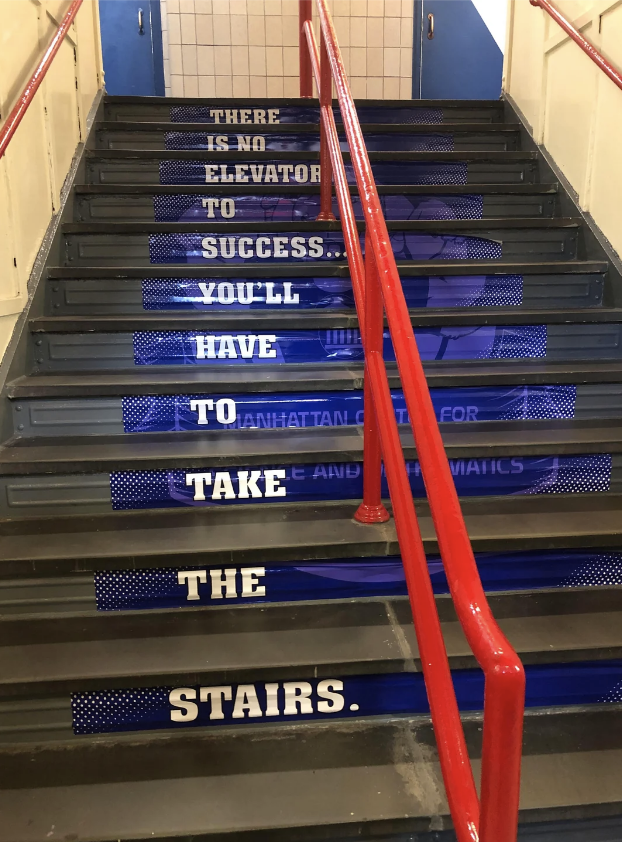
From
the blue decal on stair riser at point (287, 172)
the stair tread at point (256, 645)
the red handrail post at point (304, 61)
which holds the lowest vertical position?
the stair tread at point (256, 645)

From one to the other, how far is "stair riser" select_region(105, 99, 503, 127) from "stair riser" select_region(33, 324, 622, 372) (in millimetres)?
1656

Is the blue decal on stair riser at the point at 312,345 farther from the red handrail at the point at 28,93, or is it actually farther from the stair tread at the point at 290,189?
the stair tread at the point at 290,189

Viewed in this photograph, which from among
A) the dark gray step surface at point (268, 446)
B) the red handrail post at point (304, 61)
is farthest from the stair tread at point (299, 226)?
the red handrail post at point (304, 61)

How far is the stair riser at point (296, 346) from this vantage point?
7.12 feet

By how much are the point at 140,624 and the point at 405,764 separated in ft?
2.38

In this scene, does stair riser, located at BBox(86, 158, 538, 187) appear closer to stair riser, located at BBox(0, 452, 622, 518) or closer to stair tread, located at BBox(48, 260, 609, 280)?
stair tread, located at BBox(48, 260, 609, 280)

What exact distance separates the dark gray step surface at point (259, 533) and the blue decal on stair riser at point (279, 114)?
2.38 meters

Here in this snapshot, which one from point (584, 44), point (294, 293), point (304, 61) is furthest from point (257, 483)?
point (304, 61)

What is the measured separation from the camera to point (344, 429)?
2.03 meters

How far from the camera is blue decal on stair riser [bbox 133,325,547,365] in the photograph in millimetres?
2207

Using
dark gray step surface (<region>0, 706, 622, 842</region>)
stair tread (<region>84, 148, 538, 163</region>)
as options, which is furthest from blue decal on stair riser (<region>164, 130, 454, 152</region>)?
dark gray step surface (<region>0, 706, 622, 842</region>)

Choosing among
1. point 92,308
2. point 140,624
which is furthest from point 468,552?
point 92,308

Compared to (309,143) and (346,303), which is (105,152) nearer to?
(309,143)

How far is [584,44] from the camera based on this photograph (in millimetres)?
2494
